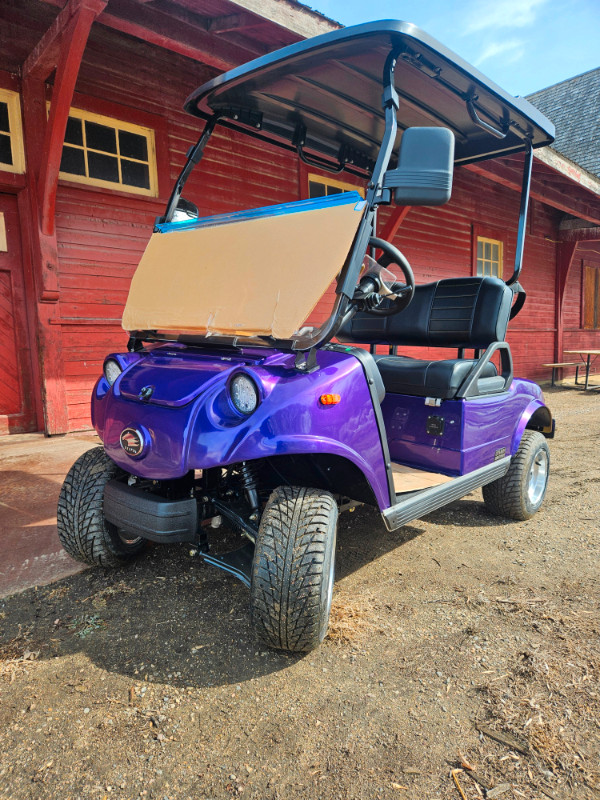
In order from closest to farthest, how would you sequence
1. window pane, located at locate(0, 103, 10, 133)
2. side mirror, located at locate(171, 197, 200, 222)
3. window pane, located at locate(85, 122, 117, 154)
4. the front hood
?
the front hood < side mirror, located at locate(171, 197, 200, 222) < window pane, located at locate(0, 103, 10, 133) < window pane, located at locate(85, 122, 117, 154)

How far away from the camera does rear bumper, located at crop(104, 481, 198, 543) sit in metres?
1.84

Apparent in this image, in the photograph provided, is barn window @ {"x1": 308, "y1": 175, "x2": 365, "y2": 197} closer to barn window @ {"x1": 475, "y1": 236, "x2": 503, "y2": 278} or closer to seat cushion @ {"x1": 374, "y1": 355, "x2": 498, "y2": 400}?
barn window @ {"x1": 475, "y1": 236, "x2": 503, "y2": 278}

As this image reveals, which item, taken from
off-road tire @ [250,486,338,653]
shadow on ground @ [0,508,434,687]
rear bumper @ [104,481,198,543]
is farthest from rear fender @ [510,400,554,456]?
rear bumper @ [104,481,198,543]

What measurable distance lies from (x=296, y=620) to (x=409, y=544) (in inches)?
54.2

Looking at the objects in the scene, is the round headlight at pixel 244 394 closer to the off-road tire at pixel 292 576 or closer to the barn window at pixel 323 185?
the off-road tire at pixel 292 576

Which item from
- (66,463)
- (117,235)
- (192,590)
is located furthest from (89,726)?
(117,235)

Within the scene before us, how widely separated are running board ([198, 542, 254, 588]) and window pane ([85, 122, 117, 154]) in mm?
4925

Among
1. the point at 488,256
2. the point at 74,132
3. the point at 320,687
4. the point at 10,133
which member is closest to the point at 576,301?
the point at 488,256

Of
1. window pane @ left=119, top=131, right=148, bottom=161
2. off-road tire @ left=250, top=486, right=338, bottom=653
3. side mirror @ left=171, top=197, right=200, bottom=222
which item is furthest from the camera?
window pane @ left=119, top=131, right=148, bottom=161

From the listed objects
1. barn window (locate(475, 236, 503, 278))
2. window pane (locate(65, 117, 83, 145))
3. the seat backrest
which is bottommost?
the seat backrest

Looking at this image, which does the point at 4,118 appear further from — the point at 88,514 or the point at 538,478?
the point at 538,478

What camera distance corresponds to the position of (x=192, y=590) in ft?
7.87

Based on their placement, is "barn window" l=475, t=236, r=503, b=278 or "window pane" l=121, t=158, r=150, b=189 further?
"barn window" l=475, t=236, r=503, b=278

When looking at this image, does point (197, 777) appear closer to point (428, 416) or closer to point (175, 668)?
point (175, 668)
